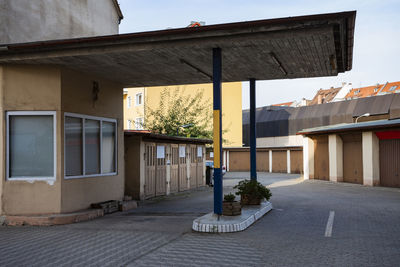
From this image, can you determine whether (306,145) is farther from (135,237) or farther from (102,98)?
(135,237)

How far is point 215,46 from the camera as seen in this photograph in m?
9.80

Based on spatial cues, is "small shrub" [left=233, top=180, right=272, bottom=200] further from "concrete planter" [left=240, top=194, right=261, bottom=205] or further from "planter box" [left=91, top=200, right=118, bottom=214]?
"planter box" [left=91, top=200, right=118, bottom=214]

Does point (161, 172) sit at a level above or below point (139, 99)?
below

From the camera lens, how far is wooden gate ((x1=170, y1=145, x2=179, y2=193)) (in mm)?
18764

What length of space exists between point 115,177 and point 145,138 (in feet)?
8.87

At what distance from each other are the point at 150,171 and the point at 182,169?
11.2 ft

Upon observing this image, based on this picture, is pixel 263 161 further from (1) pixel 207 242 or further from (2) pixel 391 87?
(1) pixel 207 242

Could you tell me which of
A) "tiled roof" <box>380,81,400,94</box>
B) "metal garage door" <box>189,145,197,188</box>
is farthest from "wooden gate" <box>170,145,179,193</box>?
"tiled roof" <box>380,81,400,94</box>

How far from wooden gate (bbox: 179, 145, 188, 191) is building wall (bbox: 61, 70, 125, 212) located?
5.53 metres

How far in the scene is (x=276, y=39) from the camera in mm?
9195

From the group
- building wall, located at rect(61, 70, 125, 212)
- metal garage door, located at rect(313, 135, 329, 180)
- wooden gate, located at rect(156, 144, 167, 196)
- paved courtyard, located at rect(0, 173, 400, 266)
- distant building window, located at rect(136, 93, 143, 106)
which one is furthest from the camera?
distant building window, located at rect(136, 93, 143, 106)

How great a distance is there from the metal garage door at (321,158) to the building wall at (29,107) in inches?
784

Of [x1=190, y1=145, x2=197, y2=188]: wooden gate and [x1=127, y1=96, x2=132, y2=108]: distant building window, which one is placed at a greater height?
[x1=127, y1=96, x2=132, y2=108]: distant building window

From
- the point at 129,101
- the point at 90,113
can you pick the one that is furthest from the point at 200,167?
the point at 129,101
